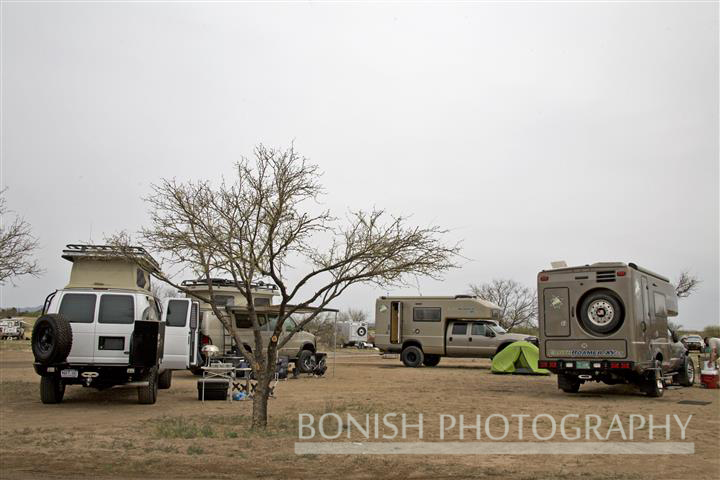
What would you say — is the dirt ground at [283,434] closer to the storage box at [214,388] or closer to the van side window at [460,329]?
the storage box at [214,388]

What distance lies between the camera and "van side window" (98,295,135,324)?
12.0 meters

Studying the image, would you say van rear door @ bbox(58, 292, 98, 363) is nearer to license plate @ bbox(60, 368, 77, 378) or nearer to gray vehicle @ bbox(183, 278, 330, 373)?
license plate @ bbox(60, 368, 77, 378)

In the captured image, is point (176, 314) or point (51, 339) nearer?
point (51, 339)

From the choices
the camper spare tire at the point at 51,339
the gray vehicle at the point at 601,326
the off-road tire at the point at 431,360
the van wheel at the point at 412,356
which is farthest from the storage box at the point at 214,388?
the off-road tire at the point at 431,360

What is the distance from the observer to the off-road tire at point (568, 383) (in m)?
15.6

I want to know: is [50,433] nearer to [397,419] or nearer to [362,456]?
[362,456]

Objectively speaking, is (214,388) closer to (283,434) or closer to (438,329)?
(283,434)

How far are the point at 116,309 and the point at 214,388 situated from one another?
2864 millimetres

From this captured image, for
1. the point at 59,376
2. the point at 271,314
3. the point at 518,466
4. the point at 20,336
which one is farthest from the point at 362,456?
the point at 20,336

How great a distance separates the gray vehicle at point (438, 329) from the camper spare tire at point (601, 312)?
426 inches

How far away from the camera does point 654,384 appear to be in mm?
15039

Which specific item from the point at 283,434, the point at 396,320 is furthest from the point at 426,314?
the point at 283,434

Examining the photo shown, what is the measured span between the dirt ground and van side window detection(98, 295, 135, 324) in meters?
1.64

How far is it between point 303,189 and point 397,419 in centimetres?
418
